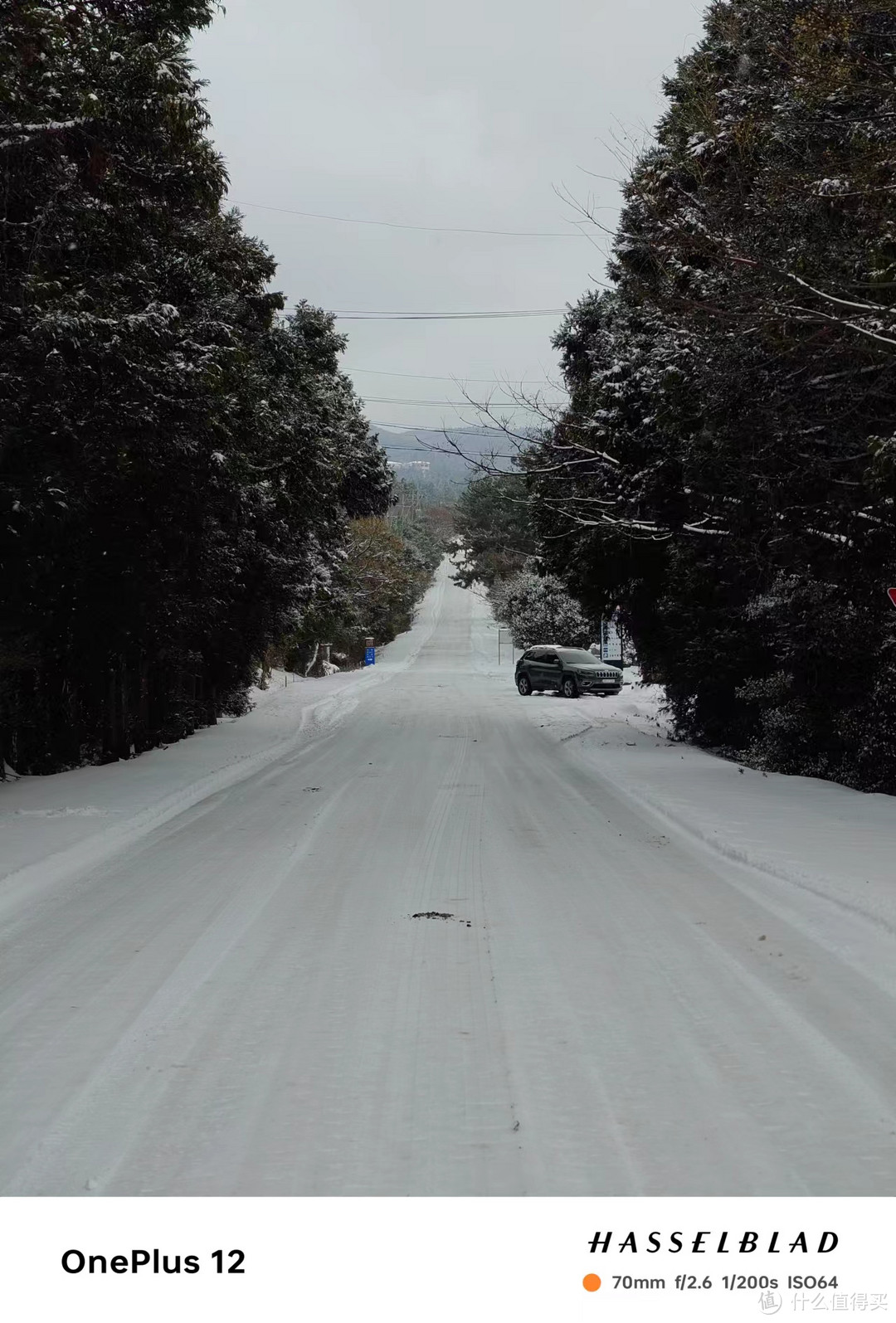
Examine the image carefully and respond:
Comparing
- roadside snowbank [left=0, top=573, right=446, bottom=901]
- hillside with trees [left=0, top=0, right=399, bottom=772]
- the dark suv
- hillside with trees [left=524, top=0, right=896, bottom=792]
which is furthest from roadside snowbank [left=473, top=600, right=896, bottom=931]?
the dark suv

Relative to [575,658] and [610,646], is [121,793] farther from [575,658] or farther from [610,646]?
Answer: [610,646]

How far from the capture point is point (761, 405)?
12.6 metres

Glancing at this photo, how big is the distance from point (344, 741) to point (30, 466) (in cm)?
1013

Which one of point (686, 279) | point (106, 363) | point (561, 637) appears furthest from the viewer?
point (561, 637)

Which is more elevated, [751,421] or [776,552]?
[751,421]

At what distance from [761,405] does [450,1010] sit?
882cm

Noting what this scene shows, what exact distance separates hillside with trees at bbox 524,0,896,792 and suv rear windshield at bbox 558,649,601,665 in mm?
14758

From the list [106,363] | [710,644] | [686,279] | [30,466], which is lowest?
[710,644]

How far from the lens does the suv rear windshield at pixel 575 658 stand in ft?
123

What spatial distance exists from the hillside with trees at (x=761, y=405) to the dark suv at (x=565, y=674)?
14.2 metres

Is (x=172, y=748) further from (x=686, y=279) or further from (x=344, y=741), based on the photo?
(x=686, y=279)

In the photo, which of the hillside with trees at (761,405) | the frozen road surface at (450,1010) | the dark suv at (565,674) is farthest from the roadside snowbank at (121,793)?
the dark suv at (565,674)

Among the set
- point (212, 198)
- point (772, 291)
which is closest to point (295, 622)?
point (212, 198)

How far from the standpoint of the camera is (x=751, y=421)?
521 inches
